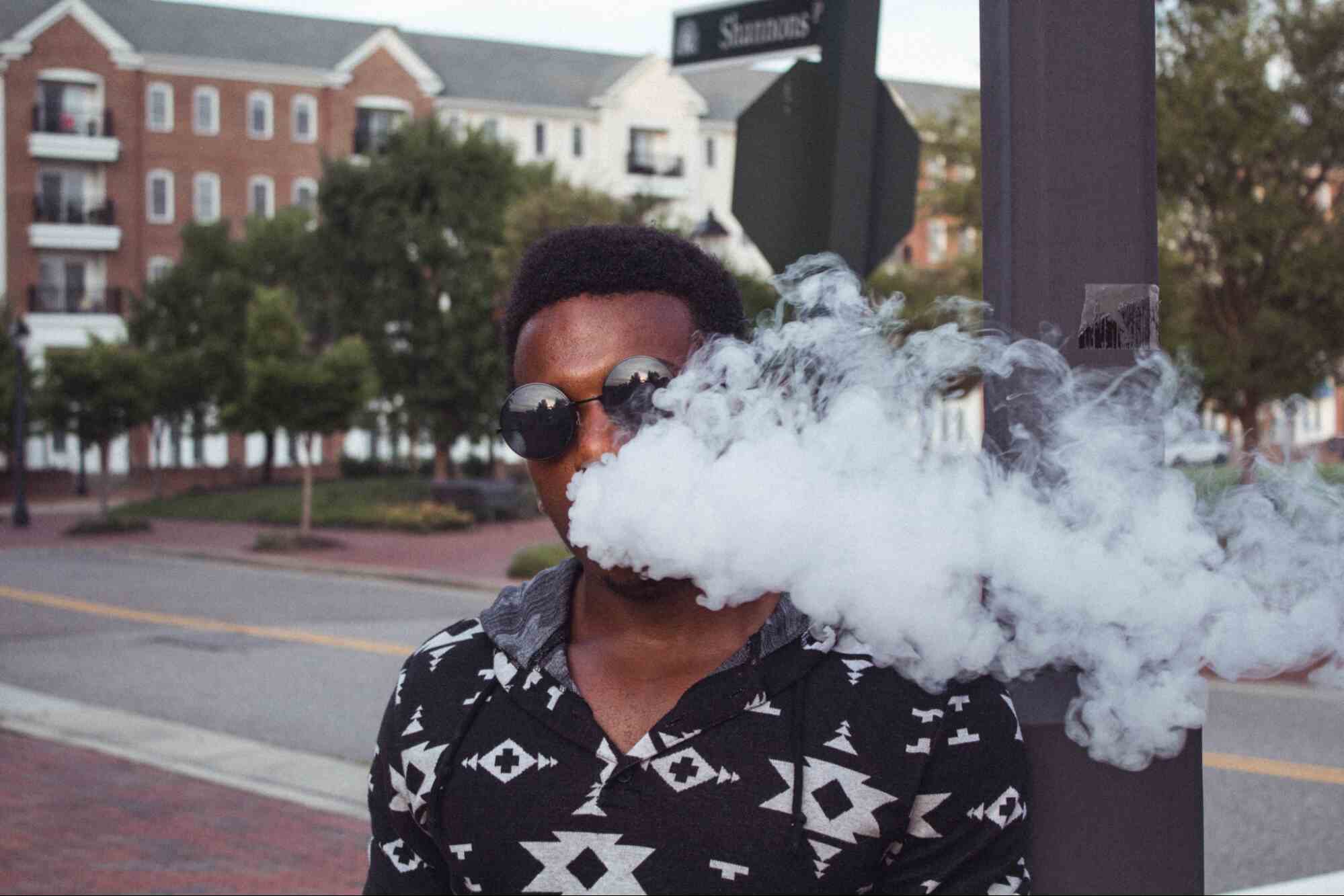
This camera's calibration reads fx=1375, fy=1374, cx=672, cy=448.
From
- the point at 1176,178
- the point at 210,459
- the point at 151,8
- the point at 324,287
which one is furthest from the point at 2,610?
the point at 151,8

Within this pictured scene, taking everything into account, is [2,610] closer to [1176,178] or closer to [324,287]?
[1176,178]

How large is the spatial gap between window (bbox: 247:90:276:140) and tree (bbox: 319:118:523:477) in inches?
793

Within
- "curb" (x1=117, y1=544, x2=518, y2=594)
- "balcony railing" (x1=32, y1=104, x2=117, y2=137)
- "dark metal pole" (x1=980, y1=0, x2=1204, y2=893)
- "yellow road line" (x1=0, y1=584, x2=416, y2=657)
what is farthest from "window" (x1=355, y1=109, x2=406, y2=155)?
"dark metal pole" (x1=980, y1=0, x2=1204, y2=893)

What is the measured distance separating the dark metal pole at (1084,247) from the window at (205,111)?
162ft

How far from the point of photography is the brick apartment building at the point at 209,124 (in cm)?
4497

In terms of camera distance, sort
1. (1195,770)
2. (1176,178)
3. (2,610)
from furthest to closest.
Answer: (1176,178) → (2,610) → (1195,770)

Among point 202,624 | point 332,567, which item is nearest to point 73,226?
point 332,567

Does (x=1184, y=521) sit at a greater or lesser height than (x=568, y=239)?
lesser

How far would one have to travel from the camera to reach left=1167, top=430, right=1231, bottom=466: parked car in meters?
1.86

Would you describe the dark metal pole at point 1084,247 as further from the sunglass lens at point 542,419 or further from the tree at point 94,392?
the tree at point 94,392

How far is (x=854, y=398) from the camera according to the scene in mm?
1591

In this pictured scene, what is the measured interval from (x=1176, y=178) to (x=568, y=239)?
56.5 ft

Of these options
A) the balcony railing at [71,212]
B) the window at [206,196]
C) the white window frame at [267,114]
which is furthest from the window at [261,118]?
the balcony railing at [71,212]

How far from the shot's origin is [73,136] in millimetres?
45094
